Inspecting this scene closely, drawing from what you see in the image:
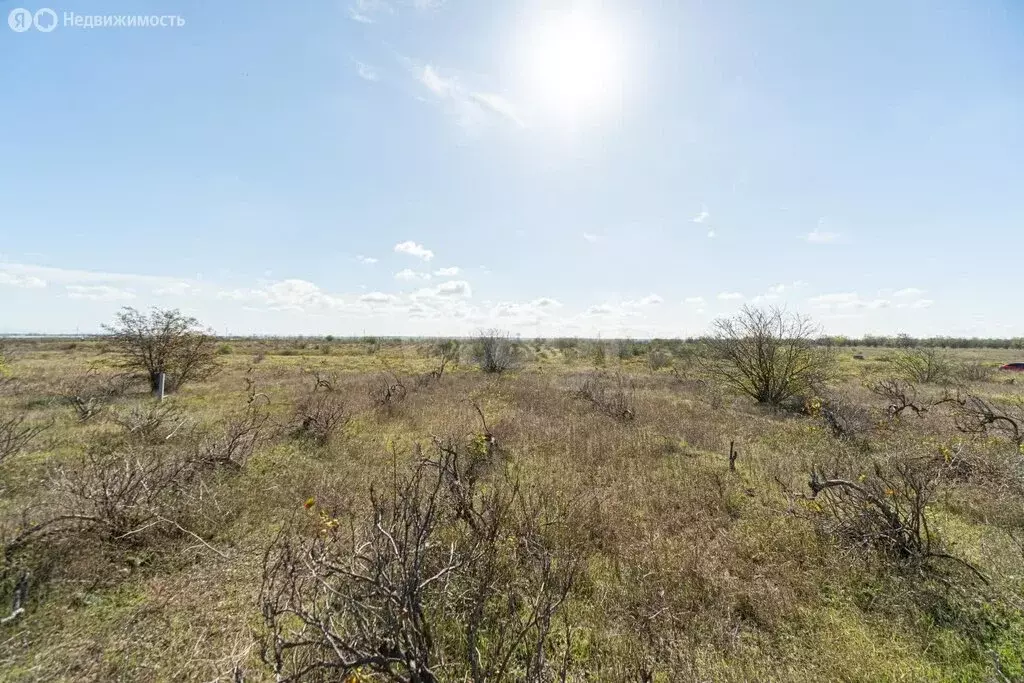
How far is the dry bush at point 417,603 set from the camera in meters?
2.38

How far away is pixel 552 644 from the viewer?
329 cm

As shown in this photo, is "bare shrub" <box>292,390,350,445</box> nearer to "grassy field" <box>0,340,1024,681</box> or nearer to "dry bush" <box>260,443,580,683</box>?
"grassy field" <box>0,340,1024,681</box>

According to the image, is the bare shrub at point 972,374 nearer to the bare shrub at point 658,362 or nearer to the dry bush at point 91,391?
the bare shrub at point 658,362

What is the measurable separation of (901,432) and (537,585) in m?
10.2

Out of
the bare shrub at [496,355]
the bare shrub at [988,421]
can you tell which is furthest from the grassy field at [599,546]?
the bare shrub at [496,355]

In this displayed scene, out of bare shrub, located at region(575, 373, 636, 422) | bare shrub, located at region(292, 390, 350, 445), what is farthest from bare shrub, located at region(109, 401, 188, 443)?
bare shrub, located at region(575, 373, 636, 422)

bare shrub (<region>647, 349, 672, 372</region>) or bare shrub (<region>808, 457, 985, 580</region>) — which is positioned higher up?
bare shrub (<region>647, 349, 672, 372</region>)

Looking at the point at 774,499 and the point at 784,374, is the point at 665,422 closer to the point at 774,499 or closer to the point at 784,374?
the point at 774,499

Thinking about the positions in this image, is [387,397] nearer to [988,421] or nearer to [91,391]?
[91,391]

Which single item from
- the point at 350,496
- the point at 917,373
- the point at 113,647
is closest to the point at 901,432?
the point at 350,496

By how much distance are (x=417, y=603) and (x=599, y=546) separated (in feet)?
9.51

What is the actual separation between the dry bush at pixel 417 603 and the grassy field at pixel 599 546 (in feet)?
0.27

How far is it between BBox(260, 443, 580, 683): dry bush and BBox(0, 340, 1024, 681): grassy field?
0.27 feet

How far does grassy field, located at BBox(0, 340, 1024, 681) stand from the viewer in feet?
10.4
